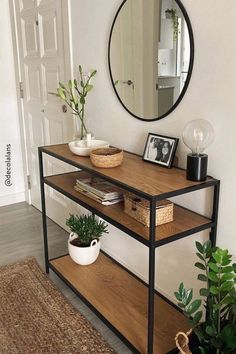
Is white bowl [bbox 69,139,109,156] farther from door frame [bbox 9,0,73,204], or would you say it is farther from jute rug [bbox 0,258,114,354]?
jute rug [bbox 0,258,114,354]

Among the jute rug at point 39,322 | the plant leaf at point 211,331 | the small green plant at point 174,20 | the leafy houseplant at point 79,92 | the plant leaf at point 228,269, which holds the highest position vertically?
the small green plant at point 174,20

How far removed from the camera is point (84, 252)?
7.34 ft

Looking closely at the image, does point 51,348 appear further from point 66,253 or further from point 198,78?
point 198,78

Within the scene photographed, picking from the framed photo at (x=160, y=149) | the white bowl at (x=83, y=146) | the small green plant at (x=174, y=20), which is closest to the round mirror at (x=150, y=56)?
the small green plant at (x=174, y=20)

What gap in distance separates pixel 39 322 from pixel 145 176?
3.30 ft

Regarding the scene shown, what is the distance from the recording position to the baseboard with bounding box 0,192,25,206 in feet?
12.0

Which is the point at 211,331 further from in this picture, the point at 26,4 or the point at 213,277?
the point at 26,4

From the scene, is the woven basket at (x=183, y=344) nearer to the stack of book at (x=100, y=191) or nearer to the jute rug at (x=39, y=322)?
the jute rug at (x=39, y=322)

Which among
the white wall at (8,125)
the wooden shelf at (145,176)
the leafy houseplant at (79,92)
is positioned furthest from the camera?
the white wall at (8,125)

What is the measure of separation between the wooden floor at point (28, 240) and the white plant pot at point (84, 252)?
19 centimetres

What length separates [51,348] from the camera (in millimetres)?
1787

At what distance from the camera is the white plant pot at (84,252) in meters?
2.23

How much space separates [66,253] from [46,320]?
738mm

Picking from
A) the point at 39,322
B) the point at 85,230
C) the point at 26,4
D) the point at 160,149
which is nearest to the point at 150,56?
the point at 160,149
